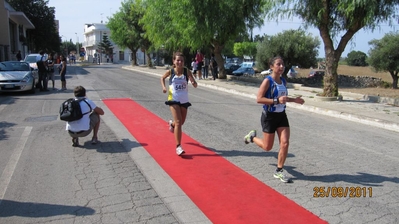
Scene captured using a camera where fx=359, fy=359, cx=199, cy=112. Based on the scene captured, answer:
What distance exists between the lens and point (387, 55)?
30.4m

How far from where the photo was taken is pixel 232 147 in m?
6.97

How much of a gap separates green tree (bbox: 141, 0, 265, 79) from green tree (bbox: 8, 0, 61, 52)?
31.3 m

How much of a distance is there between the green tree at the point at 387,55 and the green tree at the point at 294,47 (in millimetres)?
4981

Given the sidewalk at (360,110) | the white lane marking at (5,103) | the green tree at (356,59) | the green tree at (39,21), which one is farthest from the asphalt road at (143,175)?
the green tree at (356,59)

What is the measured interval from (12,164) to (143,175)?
7.46ft

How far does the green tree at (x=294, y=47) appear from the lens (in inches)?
1214

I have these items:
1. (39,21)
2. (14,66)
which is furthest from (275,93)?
(39,21)

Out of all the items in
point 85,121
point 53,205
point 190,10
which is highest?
point 190,10

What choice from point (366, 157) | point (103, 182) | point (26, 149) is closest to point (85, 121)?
point (26, 149)

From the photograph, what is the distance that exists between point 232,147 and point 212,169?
4.57 feet

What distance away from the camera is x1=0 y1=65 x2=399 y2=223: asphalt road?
417cm

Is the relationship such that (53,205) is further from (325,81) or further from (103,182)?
(325,81)

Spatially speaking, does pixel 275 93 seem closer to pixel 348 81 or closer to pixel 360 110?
pixel 360 110

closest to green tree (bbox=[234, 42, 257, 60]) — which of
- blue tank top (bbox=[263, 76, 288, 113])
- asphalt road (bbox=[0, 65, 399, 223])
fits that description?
asphalt road (bbox=[0, 65, 399, 223])
